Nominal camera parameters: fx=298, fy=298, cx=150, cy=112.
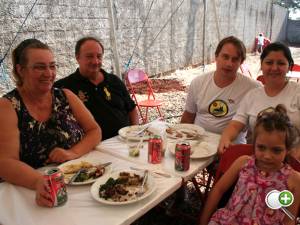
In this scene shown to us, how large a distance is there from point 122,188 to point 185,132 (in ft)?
3.07

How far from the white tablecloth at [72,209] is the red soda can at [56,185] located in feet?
0.12

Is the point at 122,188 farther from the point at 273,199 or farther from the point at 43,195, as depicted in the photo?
the point at 273,199

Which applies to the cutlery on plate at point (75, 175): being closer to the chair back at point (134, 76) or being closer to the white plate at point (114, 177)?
the white plate at point (114, 177)

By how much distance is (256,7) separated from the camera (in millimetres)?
14312

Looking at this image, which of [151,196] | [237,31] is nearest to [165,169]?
[151,196]

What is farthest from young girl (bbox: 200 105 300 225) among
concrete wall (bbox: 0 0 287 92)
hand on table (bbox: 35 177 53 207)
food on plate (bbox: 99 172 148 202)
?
concrete wall (bbox: 0 0 287 92)

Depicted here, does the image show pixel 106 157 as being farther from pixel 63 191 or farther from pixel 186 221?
pixel 186 221

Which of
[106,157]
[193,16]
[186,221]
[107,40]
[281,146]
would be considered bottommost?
[186,221]

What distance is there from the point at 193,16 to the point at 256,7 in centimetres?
661

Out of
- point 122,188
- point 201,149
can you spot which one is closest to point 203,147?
point 201,149

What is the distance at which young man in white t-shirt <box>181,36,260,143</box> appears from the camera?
8.27ft

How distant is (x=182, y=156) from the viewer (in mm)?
1627

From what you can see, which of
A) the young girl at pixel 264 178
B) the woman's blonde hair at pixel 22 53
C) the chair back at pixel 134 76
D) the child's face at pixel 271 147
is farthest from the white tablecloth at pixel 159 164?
the chair back at pixel 134 76

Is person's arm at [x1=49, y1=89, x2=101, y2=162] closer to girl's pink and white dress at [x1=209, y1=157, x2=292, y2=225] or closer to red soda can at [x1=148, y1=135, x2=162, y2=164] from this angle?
red soda can at [x1=148, y1=135, x2=162, y2=164]
